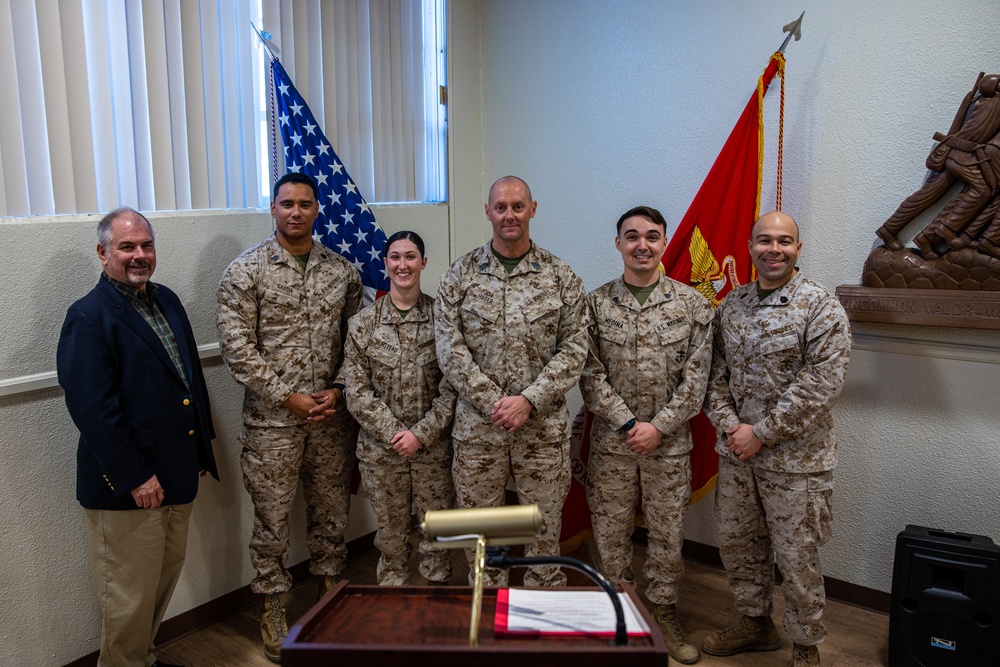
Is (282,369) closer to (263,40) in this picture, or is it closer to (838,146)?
(263,40)

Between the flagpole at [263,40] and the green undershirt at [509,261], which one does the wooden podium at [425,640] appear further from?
the flagpole at [263,40]

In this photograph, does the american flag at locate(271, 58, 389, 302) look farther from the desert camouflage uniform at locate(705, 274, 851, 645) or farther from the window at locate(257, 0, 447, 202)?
the desert camouflage uniform at locate(705, 274, 851, 645)

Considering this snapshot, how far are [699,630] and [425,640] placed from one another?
2.02m

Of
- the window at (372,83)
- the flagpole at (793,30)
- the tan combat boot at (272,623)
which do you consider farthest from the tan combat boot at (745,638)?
the window at (372,83)

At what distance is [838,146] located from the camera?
2.99 meters

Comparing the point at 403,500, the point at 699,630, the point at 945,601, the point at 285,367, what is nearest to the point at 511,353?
the point at 403,500

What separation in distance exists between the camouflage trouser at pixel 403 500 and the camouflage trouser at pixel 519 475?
0.37 feet

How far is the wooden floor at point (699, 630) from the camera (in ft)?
9.20

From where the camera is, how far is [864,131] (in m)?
2.92

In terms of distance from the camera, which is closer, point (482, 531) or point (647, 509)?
point (482, 531)

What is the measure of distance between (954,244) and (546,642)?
2223mm

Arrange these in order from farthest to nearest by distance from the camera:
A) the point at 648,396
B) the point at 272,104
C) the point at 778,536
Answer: the point at 272,104 < the point at 648,396 < the point at 778,536

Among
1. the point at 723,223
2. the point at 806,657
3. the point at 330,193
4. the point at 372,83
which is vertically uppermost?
the point at 372,83

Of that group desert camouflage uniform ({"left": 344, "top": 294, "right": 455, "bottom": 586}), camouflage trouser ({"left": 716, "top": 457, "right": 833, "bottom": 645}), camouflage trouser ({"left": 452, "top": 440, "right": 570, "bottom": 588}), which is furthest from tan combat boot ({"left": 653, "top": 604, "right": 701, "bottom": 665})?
desert camouflage uniform ({"left": 344, "top": 294, "right": 455, "bottom": 586})
